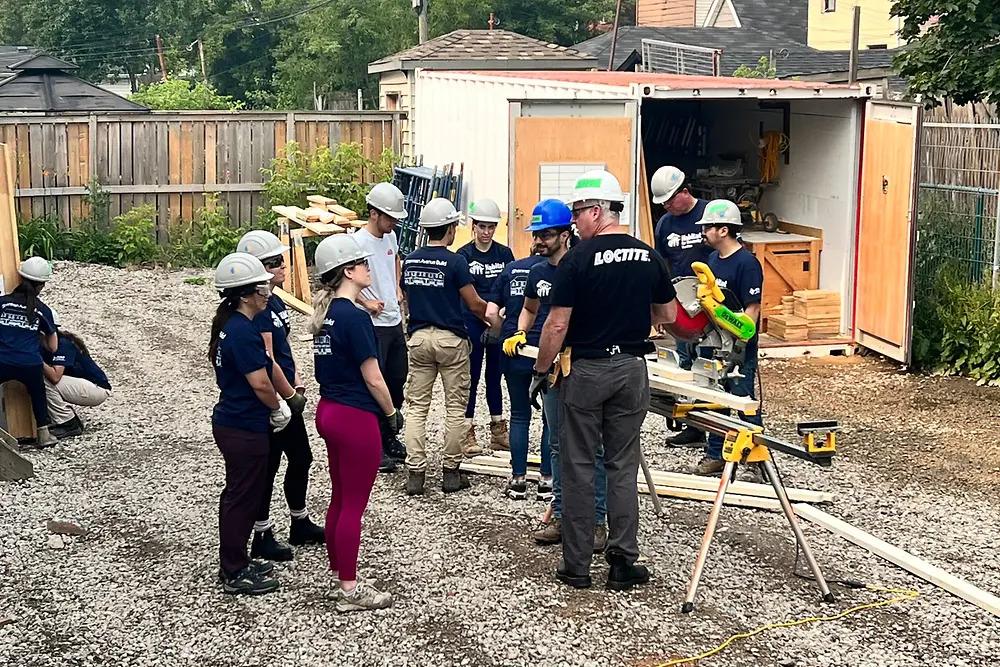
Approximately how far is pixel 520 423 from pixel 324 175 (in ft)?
37.6

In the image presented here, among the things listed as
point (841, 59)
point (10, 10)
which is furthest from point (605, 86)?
point (10, 10)

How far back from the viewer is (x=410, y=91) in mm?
19672

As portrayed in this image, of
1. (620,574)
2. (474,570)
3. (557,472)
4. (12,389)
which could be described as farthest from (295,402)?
(12,389)

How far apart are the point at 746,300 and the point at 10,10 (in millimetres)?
54948

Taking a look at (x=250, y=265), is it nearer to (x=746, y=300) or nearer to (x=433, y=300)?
(x=433, y=300)

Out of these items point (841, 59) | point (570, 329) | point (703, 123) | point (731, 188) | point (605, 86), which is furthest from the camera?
point (841, 59)

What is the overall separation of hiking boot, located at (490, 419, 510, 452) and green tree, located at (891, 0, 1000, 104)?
477 cm

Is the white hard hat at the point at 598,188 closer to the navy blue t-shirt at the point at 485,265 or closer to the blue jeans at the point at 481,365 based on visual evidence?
the navy blue t-shirt at the point at 485,265

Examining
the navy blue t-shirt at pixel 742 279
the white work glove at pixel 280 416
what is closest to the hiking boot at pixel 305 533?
the white work glove at pixel 280 416

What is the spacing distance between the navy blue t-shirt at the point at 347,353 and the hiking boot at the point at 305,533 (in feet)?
4.60

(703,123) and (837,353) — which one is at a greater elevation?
(703,123)

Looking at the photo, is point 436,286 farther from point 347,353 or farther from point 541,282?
point 347,353

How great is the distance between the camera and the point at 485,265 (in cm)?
867

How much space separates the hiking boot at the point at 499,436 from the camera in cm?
931
